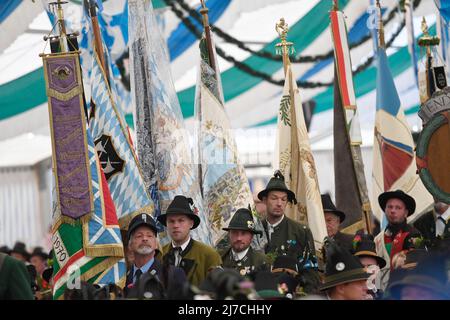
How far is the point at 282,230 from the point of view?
7.88 m

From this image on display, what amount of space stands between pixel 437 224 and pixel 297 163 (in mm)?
1492

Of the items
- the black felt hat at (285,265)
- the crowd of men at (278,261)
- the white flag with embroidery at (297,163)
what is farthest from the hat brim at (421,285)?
the white flag with embroidery at (297,163)

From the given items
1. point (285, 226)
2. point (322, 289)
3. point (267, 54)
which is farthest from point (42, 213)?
point (322, 289)

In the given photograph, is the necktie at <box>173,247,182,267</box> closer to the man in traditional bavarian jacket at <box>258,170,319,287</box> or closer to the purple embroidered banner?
the purple embroidered banner

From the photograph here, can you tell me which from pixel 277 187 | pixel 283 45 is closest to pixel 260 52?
pixel 283 45

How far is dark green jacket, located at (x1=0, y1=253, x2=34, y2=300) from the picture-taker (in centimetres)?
A: 541

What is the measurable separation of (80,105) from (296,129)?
2.37 m

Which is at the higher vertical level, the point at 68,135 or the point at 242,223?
the point at 68,135

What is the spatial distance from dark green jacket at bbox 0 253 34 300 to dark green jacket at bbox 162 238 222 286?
1671 millimetres

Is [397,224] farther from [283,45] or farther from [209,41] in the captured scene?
[209,41]

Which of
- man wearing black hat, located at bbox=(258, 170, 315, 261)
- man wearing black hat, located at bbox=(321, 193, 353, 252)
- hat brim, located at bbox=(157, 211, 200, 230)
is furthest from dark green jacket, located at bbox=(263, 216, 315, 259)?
man wearing black hat, located at bbox=(321, 193, 353, 252)

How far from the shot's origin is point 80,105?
7.29 m

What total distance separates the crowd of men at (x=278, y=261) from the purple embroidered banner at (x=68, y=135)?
0.43 metres

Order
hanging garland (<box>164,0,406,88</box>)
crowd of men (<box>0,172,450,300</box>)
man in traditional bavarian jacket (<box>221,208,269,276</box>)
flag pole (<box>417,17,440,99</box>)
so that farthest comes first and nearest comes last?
hanging garland (<box>164,0,406,88</box>), flag pole (<box>417,17,440,99</box>), man in traditional bavarian jacket (<box>221,208,269,276</box>), crowd of men (<box>0,172,450,300</box>)
